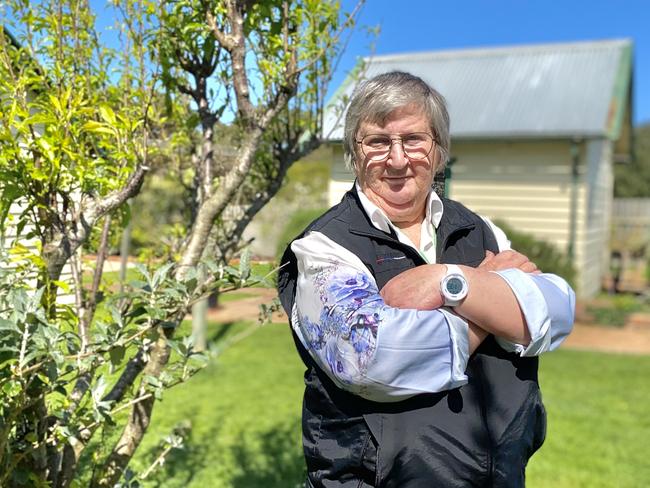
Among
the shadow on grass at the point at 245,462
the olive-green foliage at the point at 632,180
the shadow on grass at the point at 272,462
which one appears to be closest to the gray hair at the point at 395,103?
the shadow on grass at the point at 245,462

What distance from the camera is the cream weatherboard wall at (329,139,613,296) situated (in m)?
11.5

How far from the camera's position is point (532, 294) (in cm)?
152

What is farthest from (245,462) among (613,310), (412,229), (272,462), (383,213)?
(613,310)

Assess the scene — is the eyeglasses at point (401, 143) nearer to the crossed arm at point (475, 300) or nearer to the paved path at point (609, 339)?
the crossed arm at point (475, 300)

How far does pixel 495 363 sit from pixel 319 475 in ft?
1.75

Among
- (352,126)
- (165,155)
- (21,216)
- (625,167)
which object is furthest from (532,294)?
(625,167)

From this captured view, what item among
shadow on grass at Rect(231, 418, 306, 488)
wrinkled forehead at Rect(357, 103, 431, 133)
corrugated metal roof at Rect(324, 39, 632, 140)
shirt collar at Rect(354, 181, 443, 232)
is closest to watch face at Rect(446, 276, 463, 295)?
shirt collar at Rect(354, 181, 443, 232)

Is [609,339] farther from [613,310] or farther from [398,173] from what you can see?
[398,173]

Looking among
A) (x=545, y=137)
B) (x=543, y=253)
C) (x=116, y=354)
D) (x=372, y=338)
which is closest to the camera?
(x=372, y=338)

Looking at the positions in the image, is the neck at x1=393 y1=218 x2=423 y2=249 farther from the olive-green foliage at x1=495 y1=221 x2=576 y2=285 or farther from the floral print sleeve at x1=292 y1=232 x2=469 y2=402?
the olive-green foliage at x1=495 y1=221 x2=576 y2=285

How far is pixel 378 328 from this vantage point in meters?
1.38

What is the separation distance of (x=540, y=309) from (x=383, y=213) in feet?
1.50

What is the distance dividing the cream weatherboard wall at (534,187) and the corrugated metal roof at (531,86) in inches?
18.2

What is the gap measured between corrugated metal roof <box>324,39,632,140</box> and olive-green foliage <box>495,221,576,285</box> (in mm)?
1807
